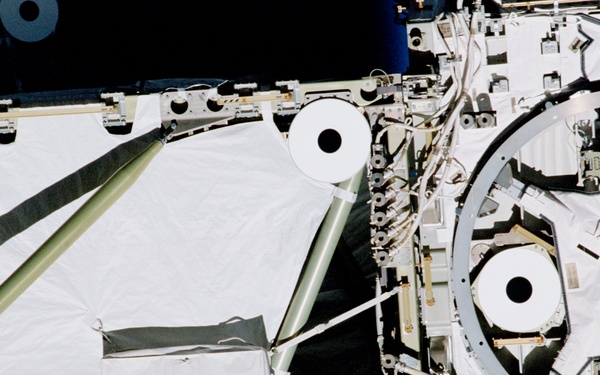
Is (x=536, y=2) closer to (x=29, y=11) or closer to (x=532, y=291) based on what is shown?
(x=532, y=291)

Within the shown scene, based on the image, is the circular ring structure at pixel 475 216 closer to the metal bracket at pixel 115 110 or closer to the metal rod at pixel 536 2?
the metal rod at pixel 536 2

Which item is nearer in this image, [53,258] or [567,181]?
[53,258]

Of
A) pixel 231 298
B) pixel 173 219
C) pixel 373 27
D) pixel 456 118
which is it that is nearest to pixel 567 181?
pixel 456 118

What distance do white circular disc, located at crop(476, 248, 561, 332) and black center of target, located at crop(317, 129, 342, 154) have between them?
2.64ft

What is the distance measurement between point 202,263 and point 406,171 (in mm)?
917

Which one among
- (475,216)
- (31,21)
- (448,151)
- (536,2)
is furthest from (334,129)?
(31,21)

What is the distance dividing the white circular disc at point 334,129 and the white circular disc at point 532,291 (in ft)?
2.47

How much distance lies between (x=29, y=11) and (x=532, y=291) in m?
2.54

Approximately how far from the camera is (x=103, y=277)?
2623 millimetres

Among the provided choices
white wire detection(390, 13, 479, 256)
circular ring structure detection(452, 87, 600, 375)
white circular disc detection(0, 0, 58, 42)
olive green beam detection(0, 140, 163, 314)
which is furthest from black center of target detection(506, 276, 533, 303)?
white circular disc detection(0, 0, 58, 42)

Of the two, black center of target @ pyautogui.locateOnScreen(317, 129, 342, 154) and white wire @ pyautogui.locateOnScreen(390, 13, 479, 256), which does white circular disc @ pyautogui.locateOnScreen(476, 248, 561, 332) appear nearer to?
white wire @ pyautogui.locateOnScreen(390, 13, 479, 256)

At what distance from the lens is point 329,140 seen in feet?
8.21

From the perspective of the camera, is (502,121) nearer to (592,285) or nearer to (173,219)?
(592,285)

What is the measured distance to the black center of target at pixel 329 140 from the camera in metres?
2.46
